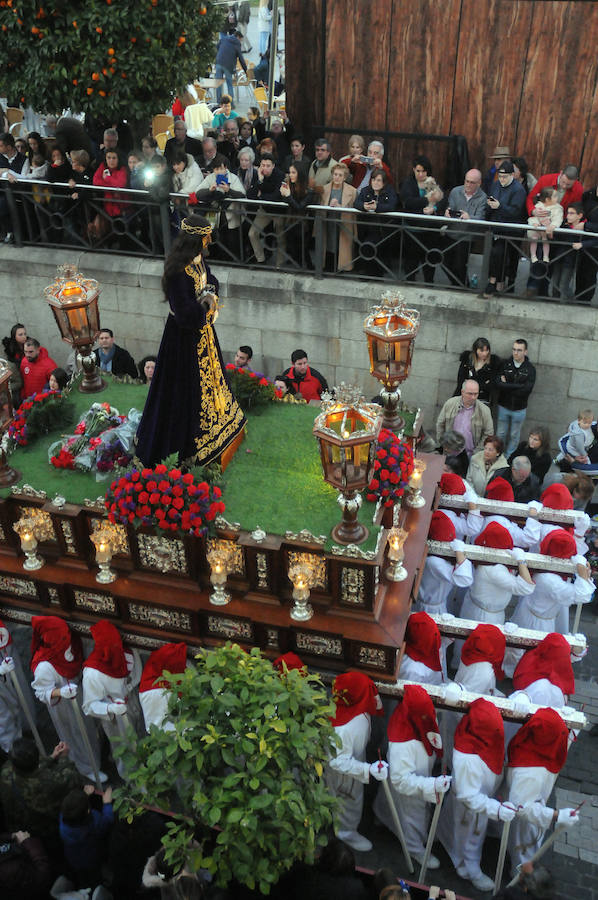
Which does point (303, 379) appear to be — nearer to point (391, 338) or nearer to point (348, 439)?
point (391, 338)

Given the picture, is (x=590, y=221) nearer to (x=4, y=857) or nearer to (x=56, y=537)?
(x=56, y=537)

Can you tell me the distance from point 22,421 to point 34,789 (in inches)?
139

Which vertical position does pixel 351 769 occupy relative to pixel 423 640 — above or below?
below

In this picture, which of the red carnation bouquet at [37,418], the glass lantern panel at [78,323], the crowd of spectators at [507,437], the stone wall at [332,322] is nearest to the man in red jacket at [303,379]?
the stone wall at [332,322]

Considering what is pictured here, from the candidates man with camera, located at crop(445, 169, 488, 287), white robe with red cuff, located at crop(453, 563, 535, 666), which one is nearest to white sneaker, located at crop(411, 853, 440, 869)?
white robe with red cuff, located at crop(453, 563, 535, 666)

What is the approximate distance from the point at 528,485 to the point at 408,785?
3.57 m

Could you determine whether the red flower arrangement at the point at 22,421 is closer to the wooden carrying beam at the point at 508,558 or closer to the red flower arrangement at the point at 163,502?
the red flower arrangement at the point at 163,502

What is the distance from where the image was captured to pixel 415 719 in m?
5.91

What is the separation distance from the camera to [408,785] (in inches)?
229

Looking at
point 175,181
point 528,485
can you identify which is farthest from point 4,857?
point 175,181

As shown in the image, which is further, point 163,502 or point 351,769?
point 163,502

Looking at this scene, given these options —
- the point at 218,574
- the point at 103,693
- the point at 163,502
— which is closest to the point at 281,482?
the point at 218,574

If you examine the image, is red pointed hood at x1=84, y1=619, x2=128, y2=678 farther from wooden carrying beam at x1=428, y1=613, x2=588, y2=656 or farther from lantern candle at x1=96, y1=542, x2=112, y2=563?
wooden carrying beam at x1=428, y1=613, x2=588, y2=656

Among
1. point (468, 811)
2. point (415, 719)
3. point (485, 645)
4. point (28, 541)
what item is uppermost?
point (28, 541)
